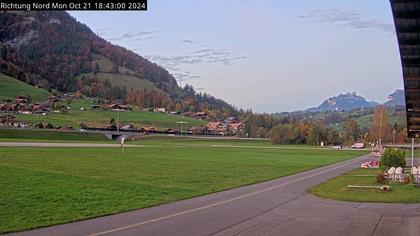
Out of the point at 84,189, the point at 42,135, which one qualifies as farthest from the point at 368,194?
the point at 42,135

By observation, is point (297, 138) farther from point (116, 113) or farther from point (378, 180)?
point (378, 180)

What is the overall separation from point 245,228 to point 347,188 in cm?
1531

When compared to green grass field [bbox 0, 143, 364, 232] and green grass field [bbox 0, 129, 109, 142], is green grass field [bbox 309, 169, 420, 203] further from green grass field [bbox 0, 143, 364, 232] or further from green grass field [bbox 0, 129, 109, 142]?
green grass field [bbox 0, 129, 109, 142]

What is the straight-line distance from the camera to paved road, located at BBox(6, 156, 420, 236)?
14.9m

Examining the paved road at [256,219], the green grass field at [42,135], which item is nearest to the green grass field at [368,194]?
the paved road at [256,219]

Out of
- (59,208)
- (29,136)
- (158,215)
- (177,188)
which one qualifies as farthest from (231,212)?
(29,136)

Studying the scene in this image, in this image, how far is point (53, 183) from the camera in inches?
Result: 995

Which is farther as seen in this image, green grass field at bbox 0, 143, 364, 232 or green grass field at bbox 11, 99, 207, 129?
green grass field at bbox 11, 99, 207, 129

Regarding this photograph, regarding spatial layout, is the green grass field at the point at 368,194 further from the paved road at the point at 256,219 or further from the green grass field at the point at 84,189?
the green grass field at the point at 84,189

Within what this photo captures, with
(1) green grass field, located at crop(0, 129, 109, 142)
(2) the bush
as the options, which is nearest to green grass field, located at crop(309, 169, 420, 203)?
(2) the bush

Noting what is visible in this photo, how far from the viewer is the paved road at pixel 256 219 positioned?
14891mm

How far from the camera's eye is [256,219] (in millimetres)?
17453

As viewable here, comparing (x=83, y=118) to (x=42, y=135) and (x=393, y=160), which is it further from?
(x=393, y=160)

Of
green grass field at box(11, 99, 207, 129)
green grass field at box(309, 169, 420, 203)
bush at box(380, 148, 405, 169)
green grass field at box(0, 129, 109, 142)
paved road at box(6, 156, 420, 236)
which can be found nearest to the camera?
paved road at box(6, 156, 420, 236)
